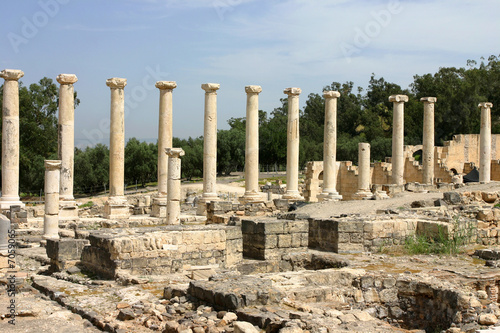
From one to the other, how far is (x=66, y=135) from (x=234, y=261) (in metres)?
12.9

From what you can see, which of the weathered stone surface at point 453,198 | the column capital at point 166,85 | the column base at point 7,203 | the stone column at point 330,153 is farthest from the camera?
the stone column at point 330,153

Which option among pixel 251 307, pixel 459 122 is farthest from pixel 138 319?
pixel 459 122

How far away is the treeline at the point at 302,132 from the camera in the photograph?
5241cm

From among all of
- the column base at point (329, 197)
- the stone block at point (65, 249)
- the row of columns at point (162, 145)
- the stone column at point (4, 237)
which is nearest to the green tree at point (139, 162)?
the row of columns at point (162, 145)

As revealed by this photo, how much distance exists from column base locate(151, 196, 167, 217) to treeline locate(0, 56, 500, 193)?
23.7 meters

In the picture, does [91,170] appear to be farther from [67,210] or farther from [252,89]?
[67,210]

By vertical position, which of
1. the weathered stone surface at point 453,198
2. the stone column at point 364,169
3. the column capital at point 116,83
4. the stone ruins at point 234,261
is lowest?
the stone ruins at point 234,261

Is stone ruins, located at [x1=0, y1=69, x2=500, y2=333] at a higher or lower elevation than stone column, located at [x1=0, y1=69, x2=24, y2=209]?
lower

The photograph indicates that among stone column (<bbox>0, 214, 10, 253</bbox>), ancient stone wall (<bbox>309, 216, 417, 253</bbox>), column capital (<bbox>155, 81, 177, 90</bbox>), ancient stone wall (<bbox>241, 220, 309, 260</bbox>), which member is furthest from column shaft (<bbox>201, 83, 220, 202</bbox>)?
stone column (<bbox>0, 214, 10, 253</bbox>)

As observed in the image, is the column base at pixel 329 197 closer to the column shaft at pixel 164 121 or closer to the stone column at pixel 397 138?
the stone column at pixel 397 138

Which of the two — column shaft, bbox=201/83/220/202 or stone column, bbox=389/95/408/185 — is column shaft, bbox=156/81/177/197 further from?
stone column, bbox=389/95/408/185

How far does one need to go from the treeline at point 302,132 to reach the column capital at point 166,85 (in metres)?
23.5

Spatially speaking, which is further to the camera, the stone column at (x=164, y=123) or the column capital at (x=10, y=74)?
the stone column at (x=164, y=123)

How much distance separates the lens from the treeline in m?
52.4
